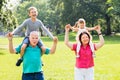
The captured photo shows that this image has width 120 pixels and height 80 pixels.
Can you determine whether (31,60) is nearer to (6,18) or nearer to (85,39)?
(85,39)

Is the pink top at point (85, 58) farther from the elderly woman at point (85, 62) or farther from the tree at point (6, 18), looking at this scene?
the tree at point (6, 18)

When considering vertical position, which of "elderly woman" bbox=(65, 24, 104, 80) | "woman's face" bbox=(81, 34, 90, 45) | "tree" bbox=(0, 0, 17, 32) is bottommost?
"elderly woman" bbox=(65, 24, 104, 80)

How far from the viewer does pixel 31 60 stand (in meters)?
6.94

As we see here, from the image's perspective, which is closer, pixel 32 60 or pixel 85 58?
pixel 32 60

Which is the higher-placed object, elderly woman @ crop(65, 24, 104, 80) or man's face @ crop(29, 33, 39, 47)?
man's face @ crop(29, 33, 39, 47)

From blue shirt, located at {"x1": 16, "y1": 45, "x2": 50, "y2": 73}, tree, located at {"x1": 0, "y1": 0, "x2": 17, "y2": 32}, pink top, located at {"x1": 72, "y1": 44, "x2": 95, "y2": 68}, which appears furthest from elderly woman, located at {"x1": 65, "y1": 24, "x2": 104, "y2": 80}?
tree, located at {"x1": 0, "y1": 0, "x2": 17, "y2": 32}

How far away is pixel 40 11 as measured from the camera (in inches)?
4092

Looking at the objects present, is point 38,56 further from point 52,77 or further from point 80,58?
point 52,77

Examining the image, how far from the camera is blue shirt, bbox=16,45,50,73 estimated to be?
690 centimetres

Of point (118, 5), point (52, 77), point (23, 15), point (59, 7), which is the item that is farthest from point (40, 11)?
point (52, 77)

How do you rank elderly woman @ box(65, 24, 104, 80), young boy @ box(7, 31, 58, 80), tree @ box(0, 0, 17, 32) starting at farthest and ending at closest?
Result: tree @ box(0, 0, 17, 32) < elderly woman @ box(65, 24, 104, 80) < young boy @ box(7, 31, 58, 80)

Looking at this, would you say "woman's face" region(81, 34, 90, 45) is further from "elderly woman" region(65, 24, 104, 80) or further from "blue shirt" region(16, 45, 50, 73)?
"blue shirt" region(16, 45, 50, 73)

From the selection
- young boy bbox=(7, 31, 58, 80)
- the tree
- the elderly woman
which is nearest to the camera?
young boy bbox=(7, 31, 58, 80)

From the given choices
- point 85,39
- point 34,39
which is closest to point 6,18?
point 85,39
